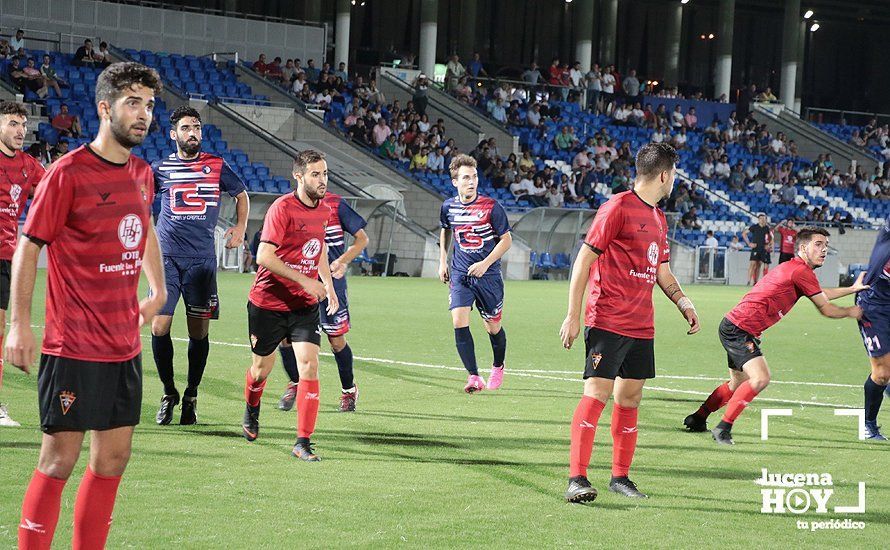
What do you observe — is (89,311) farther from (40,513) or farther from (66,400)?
(40,513)

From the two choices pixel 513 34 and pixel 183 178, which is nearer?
pixel 183 178

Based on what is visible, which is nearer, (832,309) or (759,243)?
(832,309)

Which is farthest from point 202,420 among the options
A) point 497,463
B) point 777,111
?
point 777,111

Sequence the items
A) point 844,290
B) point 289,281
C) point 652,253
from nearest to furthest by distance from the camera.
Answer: point 652,253 < point 289,281 < point 844,290

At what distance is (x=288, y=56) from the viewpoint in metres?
38.8

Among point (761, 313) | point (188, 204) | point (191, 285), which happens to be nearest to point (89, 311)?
point (191, 285)

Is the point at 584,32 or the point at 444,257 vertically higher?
the point at 584,32

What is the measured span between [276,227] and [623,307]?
2.36m

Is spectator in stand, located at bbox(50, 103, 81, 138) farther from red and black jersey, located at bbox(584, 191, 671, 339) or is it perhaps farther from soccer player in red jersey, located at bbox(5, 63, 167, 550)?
soccer player in red jersey, located at bbox(5, 63, 167, 550)

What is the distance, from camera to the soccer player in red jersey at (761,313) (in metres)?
8.05

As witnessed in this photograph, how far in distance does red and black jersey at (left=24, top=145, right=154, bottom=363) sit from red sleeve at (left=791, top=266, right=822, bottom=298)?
17.6 feet

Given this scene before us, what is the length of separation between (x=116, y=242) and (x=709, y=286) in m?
30.3

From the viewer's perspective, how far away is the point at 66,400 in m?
4.14

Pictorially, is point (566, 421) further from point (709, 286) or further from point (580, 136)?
point (580, 136)
